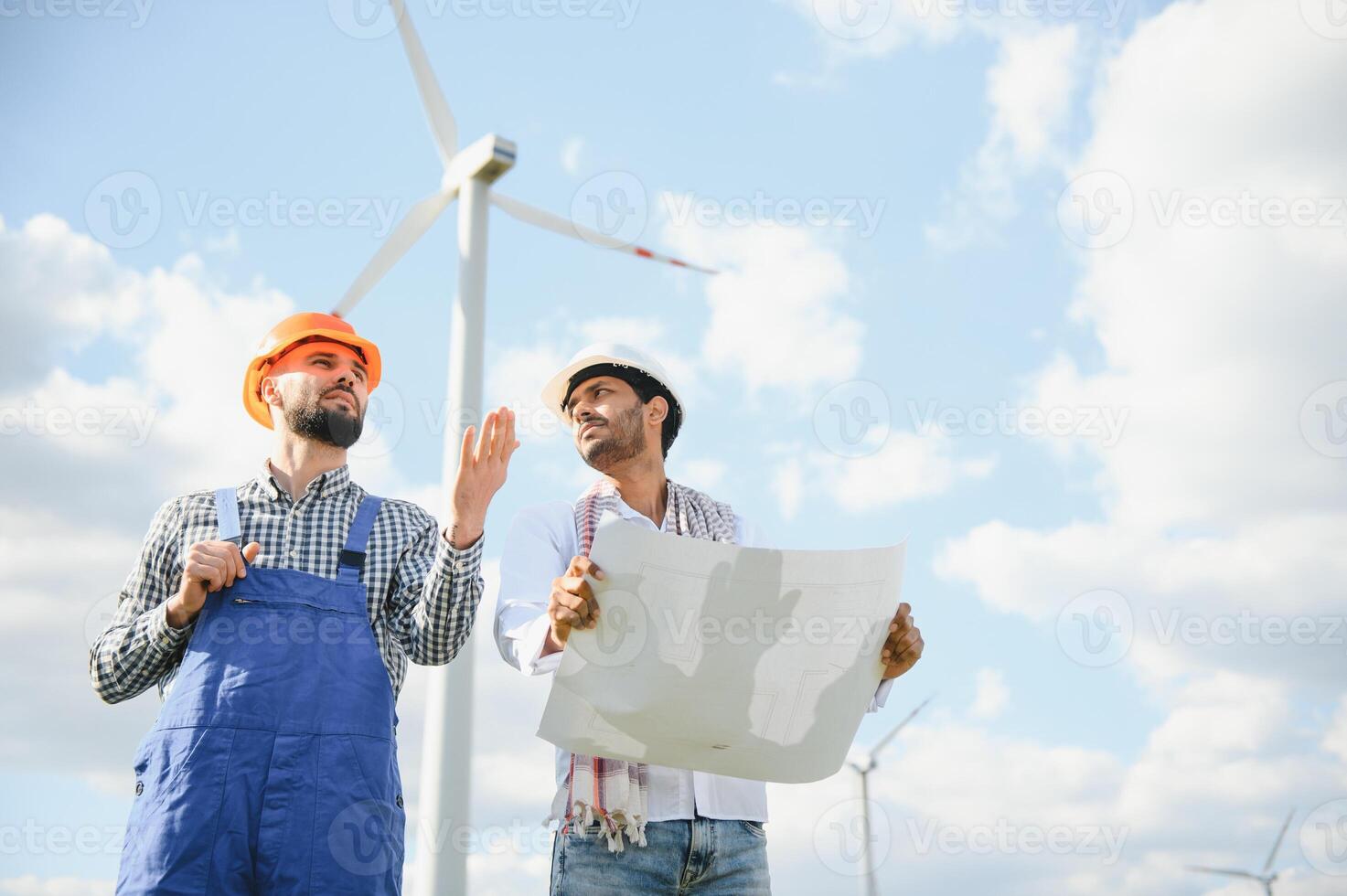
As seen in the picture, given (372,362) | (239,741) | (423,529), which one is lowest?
(239,741)

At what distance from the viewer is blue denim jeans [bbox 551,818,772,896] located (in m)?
4.64

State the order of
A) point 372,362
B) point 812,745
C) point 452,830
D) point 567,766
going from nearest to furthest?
point 812,745 → point 567,766 → point 372,362 → point 452,830

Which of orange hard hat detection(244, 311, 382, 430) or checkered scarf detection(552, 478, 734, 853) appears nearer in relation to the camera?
checkered scarf detection(552, 478, 734, 853)

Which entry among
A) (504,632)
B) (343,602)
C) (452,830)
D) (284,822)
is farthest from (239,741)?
(452,830)

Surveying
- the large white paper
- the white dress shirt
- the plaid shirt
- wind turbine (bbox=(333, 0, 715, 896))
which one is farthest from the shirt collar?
wind turbine (bbox=(333, 0, 715, 896))

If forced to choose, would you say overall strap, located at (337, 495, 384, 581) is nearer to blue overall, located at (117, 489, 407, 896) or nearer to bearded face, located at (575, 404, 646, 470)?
blue overall, located at (117, 489, 407, 896)

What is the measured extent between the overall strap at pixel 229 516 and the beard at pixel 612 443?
1.56m

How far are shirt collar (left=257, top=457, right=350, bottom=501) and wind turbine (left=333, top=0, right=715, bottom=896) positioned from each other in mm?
6896

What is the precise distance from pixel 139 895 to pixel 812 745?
2419mm

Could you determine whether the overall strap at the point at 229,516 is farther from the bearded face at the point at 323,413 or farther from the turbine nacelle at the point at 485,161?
the turbine nacelle at the point at 485,161

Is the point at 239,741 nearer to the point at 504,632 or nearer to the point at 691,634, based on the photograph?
the point at 504,632

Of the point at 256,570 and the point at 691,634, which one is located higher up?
the point at 256,570

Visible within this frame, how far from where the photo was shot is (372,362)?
575 centimetres

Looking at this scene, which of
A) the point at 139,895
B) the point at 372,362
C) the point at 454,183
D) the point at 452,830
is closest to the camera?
the point at 139,895
